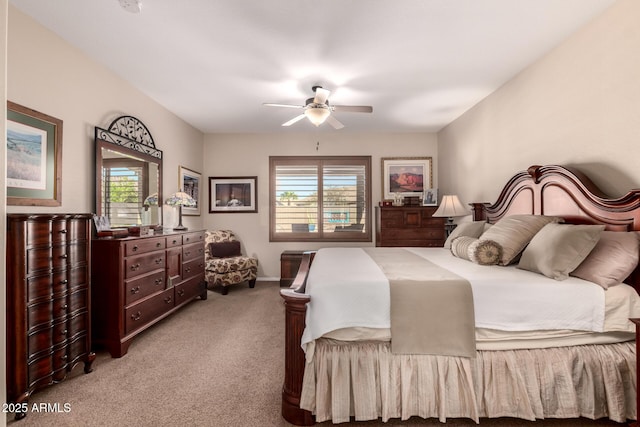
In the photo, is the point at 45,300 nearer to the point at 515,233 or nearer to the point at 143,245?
the point at 143,245

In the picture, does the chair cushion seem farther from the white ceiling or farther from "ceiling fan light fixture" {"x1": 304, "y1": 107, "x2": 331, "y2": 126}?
"ceiling fan light fixture" {"x1": 304, "y1": 107, "x2": 331, "y2": 126}

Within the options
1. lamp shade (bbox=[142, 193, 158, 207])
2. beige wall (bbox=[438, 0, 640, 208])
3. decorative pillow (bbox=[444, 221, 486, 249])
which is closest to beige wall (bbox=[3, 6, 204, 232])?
lamp shade (bbox=[142, 193, 158, 207])

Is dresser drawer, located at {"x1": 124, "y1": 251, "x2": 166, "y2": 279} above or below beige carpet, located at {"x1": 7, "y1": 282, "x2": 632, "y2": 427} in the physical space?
above

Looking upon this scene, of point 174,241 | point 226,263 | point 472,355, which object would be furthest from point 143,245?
point 472,355

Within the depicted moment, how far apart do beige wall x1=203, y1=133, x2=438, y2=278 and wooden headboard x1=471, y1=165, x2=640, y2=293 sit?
2417 millimetres

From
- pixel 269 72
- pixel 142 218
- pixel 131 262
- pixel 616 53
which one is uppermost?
pixel 269 72

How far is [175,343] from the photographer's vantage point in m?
2.78

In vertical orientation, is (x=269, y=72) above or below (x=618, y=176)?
above

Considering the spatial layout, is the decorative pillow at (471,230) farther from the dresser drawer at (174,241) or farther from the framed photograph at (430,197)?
the dresser drawer at (174,241)

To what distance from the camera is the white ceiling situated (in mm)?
2086

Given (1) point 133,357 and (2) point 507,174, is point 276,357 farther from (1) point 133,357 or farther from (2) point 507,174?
(2) point 507,174

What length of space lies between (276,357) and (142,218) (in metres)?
2.29

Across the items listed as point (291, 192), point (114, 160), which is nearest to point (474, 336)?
point (114, 160)

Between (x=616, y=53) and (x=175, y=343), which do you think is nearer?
(x=616, y=53)
